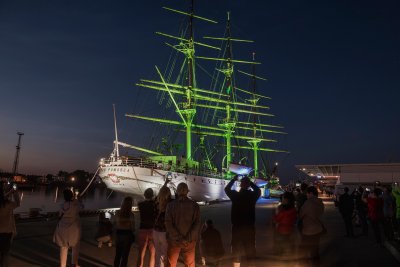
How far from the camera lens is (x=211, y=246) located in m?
7.64

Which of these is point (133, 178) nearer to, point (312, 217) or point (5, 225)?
point (5, 225)

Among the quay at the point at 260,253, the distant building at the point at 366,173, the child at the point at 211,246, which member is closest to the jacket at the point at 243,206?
the child at the point at 211,246

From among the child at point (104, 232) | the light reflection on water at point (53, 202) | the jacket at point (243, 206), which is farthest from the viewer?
the light reflection on water at point (53, 202)

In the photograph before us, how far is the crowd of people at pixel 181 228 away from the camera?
215 inches

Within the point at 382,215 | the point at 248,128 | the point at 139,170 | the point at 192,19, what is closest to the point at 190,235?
the point at 382,215

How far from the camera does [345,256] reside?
29.0 ft

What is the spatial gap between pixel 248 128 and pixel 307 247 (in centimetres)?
7651

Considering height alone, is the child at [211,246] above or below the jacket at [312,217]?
below

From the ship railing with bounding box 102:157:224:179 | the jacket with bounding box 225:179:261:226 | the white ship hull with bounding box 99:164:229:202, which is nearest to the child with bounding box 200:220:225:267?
the jacket with bounding box 225:179:261:226

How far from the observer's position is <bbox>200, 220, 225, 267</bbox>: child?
7.53 meters

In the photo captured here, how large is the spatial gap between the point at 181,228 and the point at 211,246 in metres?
2.47

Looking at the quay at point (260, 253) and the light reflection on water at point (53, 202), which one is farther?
the light reflection on water at point (53, 202)

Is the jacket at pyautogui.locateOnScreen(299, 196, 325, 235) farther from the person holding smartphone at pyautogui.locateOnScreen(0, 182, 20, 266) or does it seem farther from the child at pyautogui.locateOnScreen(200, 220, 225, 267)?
the person holding smartphone at pyautogui.locateOnScreen(0, 182, 20, 266)

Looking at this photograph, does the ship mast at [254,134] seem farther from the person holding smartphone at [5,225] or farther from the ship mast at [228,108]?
the person holding smartphone at [5,225]
